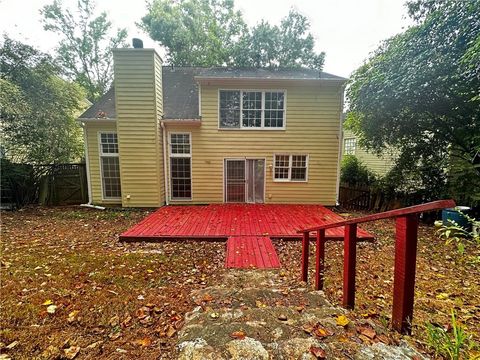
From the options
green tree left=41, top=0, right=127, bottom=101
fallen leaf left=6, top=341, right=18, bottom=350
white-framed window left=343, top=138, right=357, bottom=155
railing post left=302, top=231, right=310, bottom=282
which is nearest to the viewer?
fallen leaf left=6, top=341, right=18, bottom=350

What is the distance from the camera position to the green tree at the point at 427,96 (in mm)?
5367

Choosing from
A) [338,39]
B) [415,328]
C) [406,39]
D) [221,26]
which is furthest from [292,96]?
[221,26]

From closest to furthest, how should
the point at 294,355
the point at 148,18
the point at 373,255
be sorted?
the point at 294,355 < the point at 373,255 < the point at 148,18

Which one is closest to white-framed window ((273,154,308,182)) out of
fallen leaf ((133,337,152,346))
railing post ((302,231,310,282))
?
railing post ((302,231,310,282))

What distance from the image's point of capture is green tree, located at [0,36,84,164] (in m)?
8.29

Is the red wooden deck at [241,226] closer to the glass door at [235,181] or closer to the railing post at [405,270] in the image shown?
the glass door at [235,181]

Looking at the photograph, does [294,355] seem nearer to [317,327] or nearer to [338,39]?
[317,327]

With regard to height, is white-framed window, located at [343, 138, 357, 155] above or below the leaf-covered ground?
above

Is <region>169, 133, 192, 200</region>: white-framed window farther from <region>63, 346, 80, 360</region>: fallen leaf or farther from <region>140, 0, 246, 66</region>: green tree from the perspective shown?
<region>140, 0, 246, 66</region>: green tree

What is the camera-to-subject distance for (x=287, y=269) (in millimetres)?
4074

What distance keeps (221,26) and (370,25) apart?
47.1 feet

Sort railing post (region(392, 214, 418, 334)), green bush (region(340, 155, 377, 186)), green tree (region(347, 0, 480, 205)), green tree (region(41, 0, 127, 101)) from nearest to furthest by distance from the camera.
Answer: railing post (region(392, 214, 418, 334)), green tree (region(347, 0, 480, 205)), green bush (region(340, 155, 377, 186)), green tree (region(41, 0, 127, 101))

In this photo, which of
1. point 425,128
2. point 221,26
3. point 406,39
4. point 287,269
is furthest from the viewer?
point 221,26

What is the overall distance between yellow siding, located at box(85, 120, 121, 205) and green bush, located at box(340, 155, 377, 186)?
10836mm
